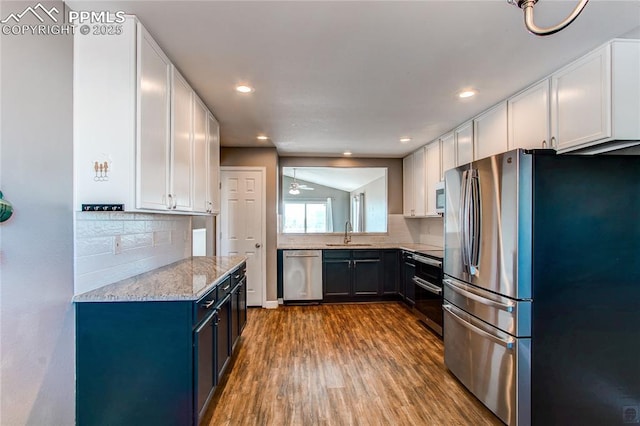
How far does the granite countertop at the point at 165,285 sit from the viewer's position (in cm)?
168

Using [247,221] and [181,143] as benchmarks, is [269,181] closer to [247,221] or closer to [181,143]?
[247,221]

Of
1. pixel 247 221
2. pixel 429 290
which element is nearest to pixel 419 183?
pixel 429 290

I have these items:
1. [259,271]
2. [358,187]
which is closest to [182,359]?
[259,271]

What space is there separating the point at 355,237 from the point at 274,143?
214cm

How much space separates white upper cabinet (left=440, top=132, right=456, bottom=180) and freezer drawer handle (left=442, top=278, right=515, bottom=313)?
64.5 inches

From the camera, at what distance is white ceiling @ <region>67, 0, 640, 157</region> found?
61.8 inches

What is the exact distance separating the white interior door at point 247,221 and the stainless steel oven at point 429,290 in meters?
2.14

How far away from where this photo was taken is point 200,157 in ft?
9.11

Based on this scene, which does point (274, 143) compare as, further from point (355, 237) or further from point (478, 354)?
point (478, 354)

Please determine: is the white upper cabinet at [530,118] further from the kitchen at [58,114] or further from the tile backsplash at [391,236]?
the tile backsplash at [391,236]

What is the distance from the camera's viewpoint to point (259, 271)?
4520 millimetres

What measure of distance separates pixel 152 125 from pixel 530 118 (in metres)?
2.68

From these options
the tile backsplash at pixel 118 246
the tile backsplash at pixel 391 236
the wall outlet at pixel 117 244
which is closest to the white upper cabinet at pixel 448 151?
the tile backsplash at pixel 391 236

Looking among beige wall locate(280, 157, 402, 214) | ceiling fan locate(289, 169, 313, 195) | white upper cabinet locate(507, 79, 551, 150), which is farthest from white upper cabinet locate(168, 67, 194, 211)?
beige wall locate(280, 157, 402, 214)
